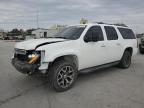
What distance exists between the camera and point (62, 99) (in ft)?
14.2

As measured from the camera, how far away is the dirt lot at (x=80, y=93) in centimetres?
404

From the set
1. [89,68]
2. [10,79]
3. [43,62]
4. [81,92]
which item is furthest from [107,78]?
[10,79]

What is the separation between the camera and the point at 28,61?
465 cm

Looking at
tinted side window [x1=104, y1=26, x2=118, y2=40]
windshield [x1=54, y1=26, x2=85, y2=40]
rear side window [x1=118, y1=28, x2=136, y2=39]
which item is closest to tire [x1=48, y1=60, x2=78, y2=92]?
windshield [x1=54, y1=26, x2=85, y2=40]

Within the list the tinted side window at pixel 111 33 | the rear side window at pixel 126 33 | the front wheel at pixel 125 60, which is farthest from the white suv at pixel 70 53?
the front wheel at pixel 125 60

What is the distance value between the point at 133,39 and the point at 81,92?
4.42 metres

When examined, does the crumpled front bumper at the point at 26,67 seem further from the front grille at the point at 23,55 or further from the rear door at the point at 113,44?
the rear door at the point at 113,44

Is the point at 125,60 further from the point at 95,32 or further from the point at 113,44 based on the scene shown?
the point at 95,32

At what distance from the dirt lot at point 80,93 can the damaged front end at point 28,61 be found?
0.68m

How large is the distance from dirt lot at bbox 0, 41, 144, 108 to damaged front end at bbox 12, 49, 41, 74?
681 mm

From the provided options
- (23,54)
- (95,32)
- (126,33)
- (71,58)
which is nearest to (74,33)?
(95,32)

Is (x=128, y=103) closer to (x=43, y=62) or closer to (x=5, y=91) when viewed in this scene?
(x=43, y=62)

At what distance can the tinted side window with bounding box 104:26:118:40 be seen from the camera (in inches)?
253

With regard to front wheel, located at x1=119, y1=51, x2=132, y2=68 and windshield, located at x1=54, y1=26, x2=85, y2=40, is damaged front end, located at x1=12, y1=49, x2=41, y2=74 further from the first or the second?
front wheel, located at x1=119, y1=51, x2=132, y2=68
